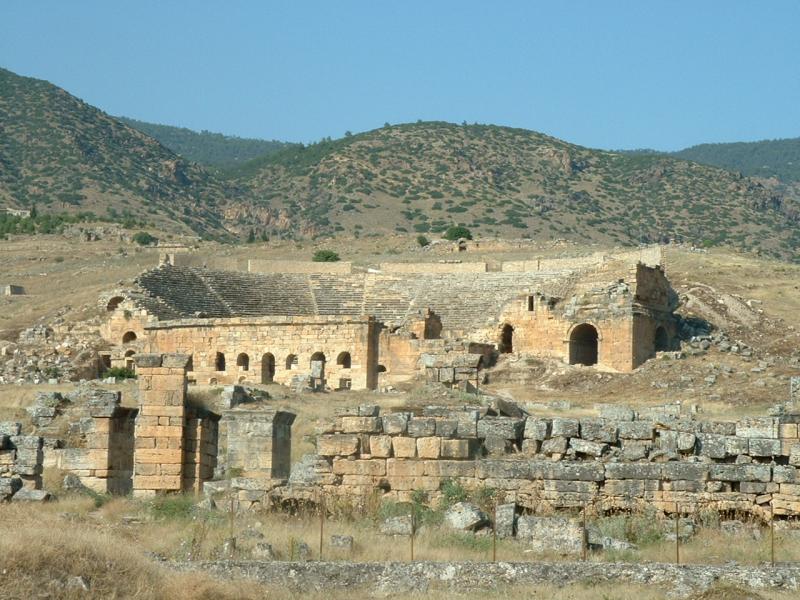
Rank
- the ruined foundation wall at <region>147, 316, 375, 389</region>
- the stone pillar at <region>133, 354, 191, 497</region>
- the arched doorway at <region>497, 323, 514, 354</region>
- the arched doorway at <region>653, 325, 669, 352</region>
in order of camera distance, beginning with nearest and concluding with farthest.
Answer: the stone pillar at <region>133, 354, 191, 497</region>
the ruined foundation wall at <region>147, 316, 375, 389</region>
the arched doorway at <region>653, 325, 669, 352</region>
the arched doorway at <region>497, 323, 514, 354</region>

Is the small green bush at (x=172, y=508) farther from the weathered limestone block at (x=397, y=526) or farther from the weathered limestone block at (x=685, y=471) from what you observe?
the weathered limestone block at (x=685, y=471)

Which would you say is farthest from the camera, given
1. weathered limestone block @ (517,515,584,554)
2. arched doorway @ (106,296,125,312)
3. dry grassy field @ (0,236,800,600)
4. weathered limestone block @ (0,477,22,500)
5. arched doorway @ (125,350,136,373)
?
arched doorway @ (106,296,125,312)

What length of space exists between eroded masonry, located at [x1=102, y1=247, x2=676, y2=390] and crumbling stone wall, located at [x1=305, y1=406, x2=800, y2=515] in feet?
74.0

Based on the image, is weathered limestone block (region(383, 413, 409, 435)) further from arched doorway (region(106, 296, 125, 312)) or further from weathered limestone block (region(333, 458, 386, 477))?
arched doorway (region(106, 296, 125, 312))

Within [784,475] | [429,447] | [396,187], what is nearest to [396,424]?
[429,447]

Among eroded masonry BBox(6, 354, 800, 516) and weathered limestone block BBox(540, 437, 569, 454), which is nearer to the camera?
eroded masonry BBox(6, 354, 800, 516)

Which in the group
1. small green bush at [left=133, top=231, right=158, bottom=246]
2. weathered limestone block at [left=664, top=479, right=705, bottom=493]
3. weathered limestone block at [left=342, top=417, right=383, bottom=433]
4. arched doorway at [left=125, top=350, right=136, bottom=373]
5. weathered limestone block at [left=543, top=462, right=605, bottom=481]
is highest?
small green bush at [left=133, top=231, right=158, bottom=246]

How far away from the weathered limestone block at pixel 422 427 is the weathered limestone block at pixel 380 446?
0.26m

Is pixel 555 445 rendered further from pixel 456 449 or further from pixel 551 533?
pixel 551 533

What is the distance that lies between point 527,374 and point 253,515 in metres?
28.2

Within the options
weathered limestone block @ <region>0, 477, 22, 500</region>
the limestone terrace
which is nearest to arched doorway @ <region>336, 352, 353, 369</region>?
the limestone terrace

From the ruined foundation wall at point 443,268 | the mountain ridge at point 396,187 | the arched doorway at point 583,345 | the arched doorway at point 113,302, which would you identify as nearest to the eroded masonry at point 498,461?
the arched doorway at point 583,345

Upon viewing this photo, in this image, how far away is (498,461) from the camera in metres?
15.8

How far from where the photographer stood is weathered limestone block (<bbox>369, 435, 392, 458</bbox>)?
16.0m
